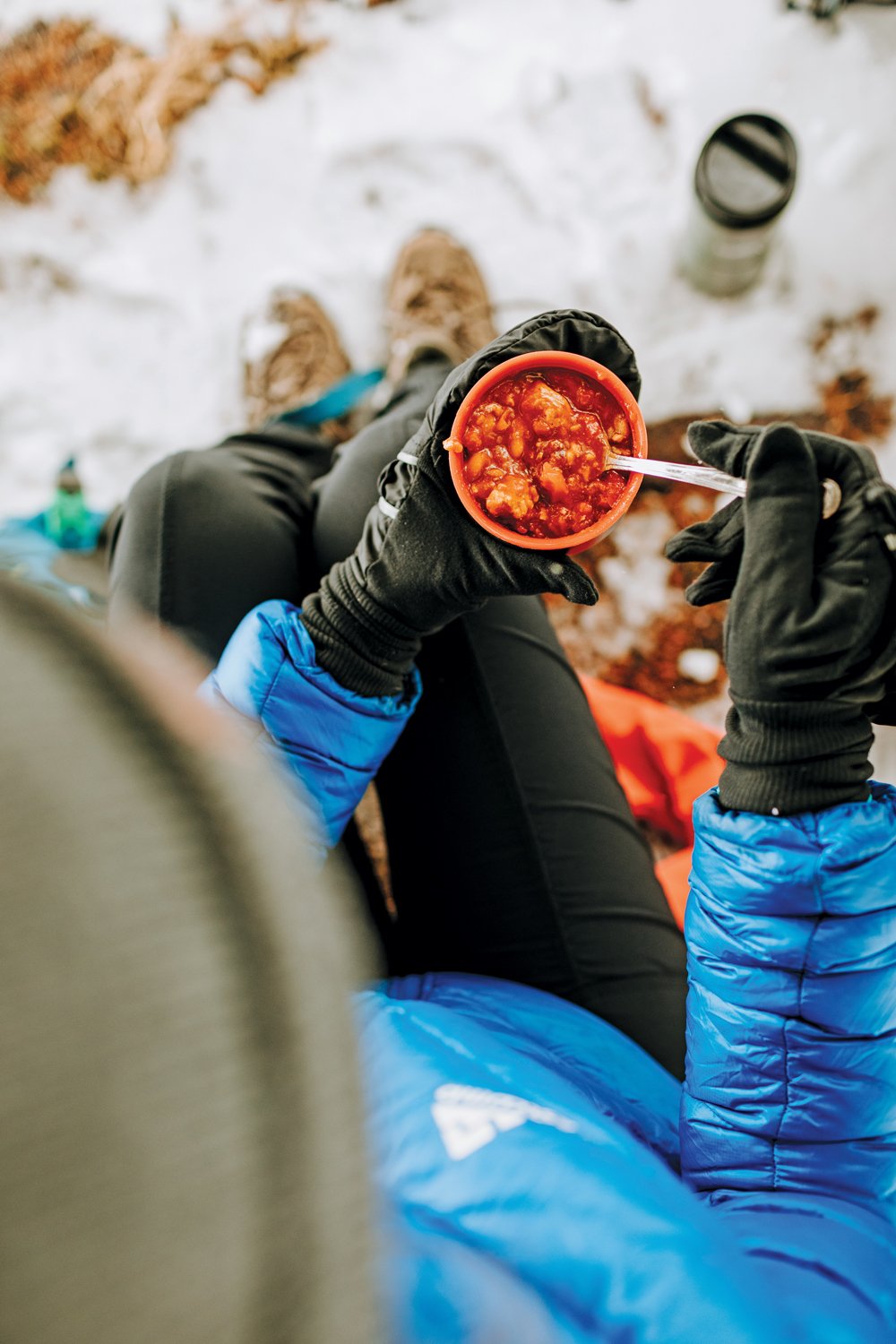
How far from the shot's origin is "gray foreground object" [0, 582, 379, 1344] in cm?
27

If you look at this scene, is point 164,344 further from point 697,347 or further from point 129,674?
point 129,674

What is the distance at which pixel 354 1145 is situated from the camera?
1.08 ft

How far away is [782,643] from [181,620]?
75 centimetres

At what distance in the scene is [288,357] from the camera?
166 centimetres

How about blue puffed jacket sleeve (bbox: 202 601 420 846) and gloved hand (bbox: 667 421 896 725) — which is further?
blue puffed jacket sleeve (bbox: 202 601 420 846)

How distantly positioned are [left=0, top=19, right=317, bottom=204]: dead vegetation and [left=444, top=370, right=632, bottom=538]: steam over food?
1.57 m

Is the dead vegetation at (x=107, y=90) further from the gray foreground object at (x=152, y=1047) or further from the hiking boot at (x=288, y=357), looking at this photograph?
the gray foreground object at (x=152, y=1047)

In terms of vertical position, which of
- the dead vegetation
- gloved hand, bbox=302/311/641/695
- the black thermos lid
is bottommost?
gloved hand, bbox=302/311/641/695

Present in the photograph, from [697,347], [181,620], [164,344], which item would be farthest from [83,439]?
[697,347]

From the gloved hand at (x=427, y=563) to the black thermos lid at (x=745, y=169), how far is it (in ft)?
2.15

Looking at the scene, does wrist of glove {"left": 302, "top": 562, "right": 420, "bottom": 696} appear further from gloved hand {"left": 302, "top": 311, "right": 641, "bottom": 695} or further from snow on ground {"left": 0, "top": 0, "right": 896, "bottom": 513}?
snow on ground {"left": 0, "top": 0, "right": 896, "bottom": 513}

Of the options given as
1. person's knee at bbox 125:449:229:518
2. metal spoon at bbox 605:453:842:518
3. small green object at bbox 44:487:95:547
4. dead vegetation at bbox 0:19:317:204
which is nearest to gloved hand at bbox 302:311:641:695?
metal spoon at bbox 605:453:842:518

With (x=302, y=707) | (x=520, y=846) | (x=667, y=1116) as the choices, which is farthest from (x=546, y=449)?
(x=667, y=1116)

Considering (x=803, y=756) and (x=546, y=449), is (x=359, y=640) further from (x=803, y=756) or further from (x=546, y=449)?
(x=803, y=756)
